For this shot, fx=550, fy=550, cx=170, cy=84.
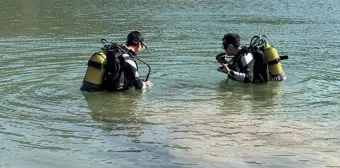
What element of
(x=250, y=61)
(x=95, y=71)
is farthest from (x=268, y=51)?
(x=95, y=71)

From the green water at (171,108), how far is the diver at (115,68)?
0.71ft

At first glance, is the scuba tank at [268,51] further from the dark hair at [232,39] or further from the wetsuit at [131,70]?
the wetsuit at [131,70]

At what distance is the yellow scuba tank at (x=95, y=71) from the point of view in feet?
29.2

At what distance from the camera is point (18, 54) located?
45.1 feet

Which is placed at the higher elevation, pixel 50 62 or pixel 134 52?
pixel 134 52

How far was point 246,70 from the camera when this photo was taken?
974 centimetres

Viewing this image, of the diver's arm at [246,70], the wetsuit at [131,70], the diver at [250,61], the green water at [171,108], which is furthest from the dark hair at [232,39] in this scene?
the wetsuit at [131,70]

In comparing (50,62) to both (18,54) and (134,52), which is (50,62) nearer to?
(18,54)

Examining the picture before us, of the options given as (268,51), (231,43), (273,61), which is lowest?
(273,61)

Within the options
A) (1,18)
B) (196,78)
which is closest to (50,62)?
(196,78)

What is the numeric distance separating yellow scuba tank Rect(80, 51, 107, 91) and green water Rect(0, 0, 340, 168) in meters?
0.20

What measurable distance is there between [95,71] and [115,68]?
0.36 m

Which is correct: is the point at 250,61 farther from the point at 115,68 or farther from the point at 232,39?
the point at 115,68

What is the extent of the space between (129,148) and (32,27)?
45.6ft
